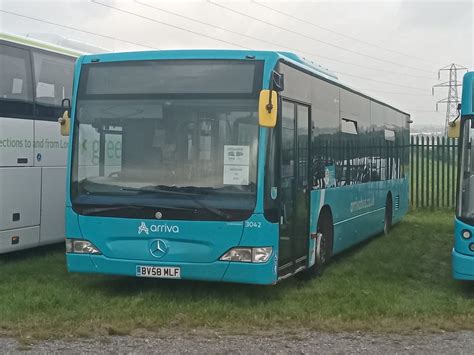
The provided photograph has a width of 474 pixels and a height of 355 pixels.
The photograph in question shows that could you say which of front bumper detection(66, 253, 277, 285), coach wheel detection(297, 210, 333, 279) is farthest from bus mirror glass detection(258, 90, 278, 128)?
A: coach wheel detection(297, 210, 333, 279)

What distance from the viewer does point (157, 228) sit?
29.0 feet

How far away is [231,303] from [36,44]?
20.2ft

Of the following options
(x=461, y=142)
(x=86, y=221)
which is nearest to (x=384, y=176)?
(x=461, y=142)

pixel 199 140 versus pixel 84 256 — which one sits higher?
pixel 199 140

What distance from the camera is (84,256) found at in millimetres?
9117

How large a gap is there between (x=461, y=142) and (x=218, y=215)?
11.8ft

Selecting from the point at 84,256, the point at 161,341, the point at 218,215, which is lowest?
the point at 161,341

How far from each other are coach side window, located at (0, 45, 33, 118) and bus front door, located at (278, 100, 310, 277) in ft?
15.4

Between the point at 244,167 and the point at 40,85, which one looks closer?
the point at 244,167

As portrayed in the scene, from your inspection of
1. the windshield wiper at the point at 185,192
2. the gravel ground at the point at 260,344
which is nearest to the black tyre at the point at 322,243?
the windshield wiper at the point at 185,192

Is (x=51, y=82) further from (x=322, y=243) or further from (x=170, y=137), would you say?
(x=322, y=243)

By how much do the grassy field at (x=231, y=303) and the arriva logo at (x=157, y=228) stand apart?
0.86m

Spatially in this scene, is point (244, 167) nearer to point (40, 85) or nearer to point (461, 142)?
point (461, 142)

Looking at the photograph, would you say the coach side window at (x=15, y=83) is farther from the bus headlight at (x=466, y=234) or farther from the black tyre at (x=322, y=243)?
the bus headlight at (x=466, y=234)
